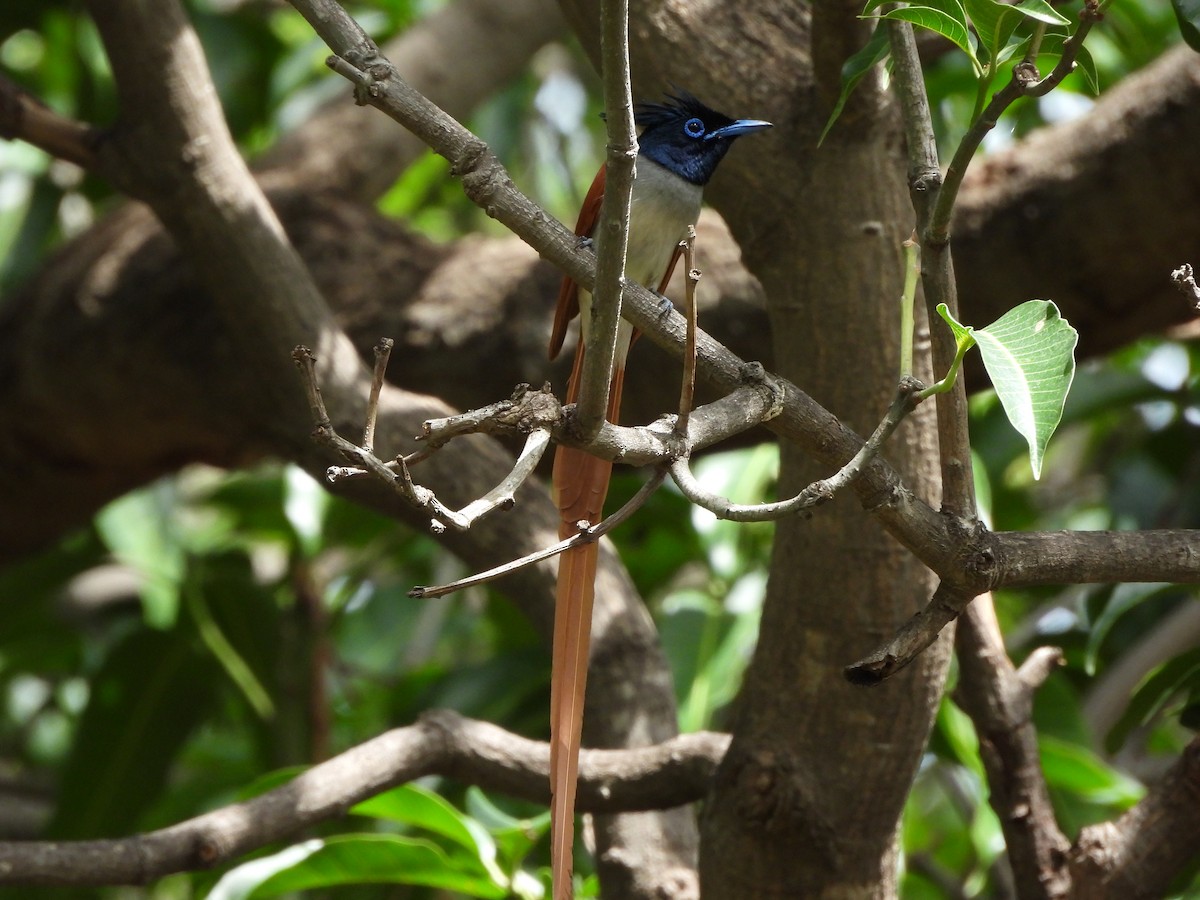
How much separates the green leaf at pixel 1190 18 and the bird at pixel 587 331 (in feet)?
2.10

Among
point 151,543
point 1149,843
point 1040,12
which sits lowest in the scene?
point 1149,843

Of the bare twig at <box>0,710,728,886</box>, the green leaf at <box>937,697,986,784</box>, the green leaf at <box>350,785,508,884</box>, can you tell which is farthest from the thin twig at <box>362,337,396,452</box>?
the green leaf at <box>937,697,986,784</box>

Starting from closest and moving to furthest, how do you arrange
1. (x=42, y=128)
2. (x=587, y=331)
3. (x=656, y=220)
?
1. (x=587, y=331)
2. (x=656, y=220)
3. (x=42, y=128)

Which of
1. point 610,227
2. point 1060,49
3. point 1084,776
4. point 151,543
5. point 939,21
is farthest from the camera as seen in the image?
point 151,543

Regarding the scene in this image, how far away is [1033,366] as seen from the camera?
3.85 feet

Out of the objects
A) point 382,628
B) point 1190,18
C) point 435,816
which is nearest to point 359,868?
point 435,816

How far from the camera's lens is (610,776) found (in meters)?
2.06

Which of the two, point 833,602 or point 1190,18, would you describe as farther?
point 833,602

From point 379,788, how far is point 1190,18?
150 centimetres

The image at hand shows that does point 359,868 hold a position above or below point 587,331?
below

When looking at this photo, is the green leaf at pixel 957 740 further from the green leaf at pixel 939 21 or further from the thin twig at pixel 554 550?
the green leaf at pixel 939 21

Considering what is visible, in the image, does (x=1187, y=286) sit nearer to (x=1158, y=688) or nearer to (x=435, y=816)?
(x=1158, y=688)

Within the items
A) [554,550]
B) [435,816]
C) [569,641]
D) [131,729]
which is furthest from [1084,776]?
[131,729]

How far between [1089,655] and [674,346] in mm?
1197
